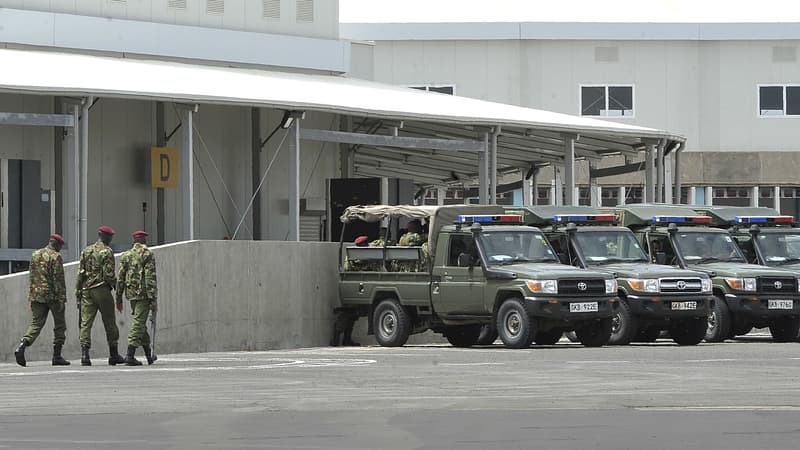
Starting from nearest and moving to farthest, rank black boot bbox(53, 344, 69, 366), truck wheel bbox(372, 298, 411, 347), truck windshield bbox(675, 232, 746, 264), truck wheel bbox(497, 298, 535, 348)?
black boot bbox(53, 344, 69, 366) < truck wheel bbox(497, 298, 535, 348) < truck wheel bbox(372, 298, 411, 347) < truck windshield bbox(675, 232, 746, 264)

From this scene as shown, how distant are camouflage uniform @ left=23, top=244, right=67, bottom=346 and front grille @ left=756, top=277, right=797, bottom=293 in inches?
445

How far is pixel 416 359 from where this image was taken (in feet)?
73.6

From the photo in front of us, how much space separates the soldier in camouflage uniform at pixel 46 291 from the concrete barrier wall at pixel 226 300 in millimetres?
2192

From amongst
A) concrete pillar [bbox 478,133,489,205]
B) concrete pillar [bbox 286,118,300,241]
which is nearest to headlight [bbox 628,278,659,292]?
concrete pillar [bbox 286,118,300,241]

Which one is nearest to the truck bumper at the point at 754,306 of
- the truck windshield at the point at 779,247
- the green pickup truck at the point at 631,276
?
the green pickup truck at the point at 631,276

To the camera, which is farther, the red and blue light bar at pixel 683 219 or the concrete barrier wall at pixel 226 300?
the red and blue light bar at pixel 683 219

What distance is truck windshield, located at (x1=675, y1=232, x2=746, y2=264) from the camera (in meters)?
28.2

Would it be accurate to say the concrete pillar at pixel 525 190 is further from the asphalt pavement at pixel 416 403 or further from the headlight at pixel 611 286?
the asphalt pavement at pixel 416 403

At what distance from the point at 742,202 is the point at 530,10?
8.74 meters

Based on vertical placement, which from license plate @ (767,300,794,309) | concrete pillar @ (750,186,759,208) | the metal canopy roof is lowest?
license plate @ (767,300,794,309)

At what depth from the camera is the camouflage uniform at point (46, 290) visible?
21.8 m

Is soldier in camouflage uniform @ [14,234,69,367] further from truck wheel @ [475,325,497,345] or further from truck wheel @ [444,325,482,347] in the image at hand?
truck wheel @ [475,325,497,345]

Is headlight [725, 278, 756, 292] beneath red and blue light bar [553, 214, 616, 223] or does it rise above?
beneath

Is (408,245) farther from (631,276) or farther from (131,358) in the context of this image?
(131,358)
